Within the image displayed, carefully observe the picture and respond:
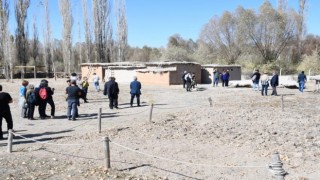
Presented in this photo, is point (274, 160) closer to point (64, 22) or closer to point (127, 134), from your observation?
point (127, 134)

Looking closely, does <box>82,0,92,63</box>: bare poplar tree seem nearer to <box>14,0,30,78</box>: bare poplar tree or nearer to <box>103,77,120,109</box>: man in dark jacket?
<box>14,0,30,78</box>: bare poplar tree

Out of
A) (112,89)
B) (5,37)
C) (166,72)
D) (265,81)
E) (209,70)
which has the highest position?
(5,37)

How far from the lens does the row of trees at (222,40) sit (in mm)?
52125

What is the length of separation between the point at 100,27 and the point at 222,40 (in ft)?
56.6

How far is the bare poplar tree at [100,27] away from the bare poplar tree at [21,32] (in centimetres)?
1018

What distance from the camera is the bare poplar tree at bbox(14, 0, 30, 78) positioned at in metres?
58.3

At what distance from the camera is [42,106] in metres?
16.6

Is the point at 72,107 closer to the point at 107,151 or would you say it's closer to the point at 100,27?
the point at 107,151

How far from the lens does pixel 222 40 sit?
5881 cm

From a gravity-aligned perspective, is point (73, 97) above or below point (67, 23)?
below

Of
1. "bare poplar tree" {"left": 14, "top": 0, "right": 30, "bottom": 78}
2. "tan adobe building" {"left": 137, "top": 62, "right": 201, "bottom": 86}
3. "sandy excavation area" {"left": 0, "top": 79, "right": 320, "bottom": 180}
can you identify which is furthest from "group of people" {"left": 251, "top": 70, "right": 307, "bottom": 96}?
"bare poplar tree" {"left": 14, "top": 0, "right": 30, "bottom": 78}

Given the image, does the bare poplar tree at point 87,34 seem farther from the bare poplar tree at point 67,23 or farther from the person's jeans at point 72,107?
the person's jeans at point 72,107

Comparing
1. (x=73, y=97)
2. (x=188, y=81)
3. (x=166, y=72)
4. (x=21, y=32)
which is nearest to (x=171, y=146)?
(x=73, y=97)

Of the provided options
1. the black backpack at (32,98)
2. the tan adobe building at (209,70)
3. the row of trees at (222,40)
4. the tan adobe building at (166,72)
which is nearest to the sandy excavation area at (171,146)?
the black backpack at (32,98)
